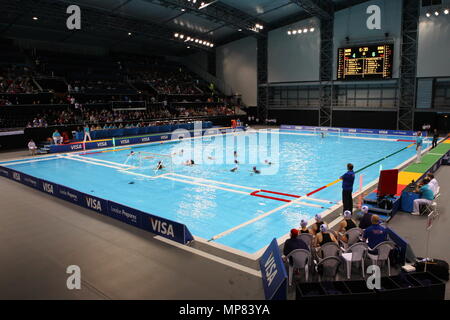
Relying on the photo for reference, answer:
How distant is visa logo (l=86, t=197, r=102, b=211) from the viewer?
38.2ft

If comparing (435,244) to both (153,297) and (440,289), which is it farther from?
(153,297)

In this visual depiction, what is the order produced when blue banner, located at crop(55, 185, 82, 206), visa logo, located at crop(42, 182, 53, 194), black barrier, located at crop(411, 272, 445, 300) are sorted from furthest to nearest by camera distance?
visa logo, located at crop(42, 182, 53, 194)
blue banner, located at crop(55, 185, 82, 206)
black barrier, located at crop(411, 272, 445, 300)

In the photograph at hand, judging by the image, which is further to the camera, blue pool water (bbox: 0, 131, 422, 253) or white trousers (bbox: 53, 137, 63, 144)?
white trousers (bbox: 53, 137, 63, 144)

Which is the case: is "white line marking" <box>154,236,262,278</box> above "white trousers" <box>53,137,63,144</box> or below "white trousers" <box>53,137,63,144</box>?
below

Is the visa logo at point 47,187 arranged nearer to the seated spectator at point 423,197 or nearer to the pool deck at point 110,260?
the pool deck at point 110,260

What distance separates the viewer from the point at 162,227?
9.52m

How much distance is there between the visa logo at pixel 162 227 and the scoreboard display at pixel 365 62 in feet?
115

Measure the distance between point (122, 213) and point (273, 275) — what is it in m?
6.11

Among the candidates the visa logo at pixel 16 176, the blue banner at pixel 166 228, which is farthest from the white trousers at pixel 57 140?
the blue banner at pixel 166 228

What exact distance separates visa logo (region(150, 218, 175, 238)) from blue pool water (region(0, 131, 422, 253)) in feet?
4.88

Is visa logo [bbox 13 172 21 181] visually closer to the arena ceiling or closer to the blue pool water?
the blue pool water

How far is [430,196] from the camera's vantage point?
11281 mm

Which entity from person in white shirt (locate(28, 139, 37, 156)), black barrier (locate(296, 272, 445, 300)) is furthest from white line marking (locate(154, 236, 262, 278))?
person in white shirt (locate(28, 139, 37, 156))

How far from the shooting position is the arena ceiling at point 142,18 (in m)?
31.8
